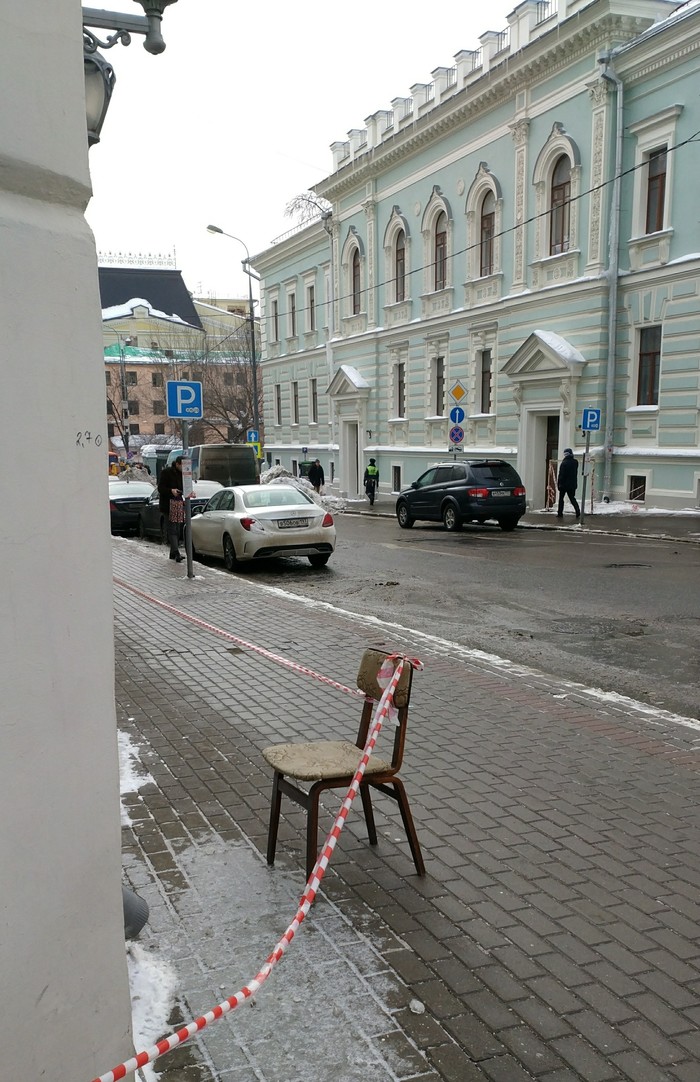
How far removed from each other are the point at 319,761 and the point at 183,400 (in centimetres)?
994

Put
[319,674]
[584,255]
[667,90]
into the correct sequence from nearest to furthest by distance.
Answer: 1. [319,674]
2. [667,90]
3. [584,255]

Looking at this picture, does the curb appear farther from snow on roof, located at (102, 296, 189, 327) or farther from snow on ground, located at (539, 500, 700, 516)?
snow on roof, located at (102, 296, 189, 327)

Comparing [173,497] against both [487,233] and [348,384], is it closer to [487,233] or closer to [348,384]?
[487,233]

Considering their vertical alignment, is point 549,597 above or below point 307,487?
above

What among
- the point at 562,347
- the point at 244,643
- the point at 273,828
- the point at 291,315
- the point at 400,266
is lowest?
the point at 244,643

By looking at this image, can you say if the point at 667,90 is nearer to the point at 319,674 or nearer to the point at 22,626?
the point at 319,674

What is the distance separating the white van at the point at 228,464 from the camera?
32938 mm

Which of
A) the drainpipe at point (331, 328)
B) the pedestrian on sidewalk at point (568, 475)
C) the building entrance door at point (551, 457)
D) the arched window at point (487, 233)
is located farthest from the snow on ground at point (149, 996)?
the drainpipe at point (331, 328)

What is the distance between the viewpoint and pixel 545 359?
24.9m

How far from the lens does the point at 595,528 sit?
64.7 feet

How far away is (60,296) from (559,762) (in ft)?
13.4

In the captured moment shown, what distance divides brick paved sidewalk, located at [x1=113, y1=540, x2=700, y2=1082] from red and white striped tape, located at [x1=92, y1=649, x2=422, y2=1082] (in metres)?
0.20

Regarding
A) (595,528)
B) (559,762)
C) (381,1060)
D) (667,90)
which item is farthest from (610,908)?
(667,90)

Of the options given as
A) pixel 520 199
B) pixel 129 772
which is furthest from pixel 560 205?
pixel 129 772
